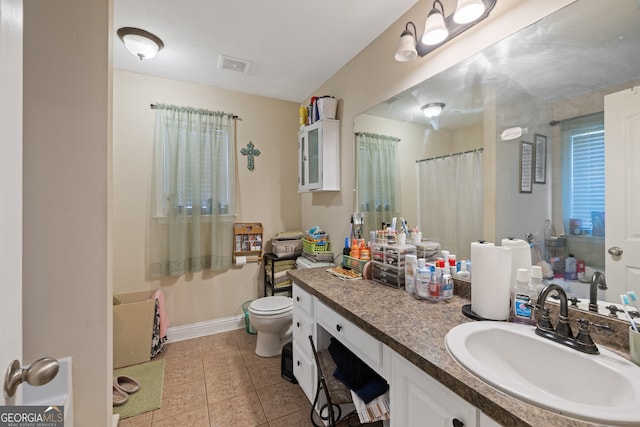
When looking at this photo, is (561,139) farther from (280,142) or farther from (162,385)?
(162,385)

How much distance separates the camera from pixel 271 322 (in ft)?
7.13

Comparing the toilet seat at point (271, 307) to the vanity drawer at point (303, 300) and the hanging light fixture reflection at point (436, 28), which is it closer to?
the vanity drawer at point (303, 300)

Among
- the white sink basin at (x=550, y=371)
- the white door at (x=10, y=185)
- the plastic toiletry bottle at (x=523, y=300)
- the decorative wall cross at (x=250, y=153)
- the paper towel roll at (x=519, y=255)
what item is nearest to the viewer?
the white door at (x=10, y=185)

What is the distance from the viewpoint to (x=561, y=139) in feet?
3.36

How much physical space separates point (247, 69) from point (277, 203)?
4.59 feet

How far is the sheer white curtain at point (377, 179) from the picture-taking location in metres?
1.85

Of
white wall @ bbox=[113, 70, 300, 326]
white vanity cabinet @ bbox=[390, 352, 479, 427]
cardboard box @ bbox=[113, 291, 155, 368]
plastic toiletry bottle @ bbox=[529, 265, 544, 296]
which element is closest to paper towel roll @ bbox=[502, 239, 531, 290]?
plastic toiletry bottle @ bbox=[529, 265, 544, 296]

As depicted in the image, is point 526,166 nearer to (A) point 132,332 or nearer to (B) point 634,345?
(B) point 634,345

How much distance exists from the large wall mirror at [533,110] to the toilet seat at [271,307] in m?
1.33

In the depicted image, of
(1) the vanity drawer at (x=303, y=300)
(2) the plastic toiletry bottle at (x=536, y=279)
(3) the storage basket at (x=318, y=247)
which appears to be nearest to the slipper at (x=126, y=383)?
(1) the vanity drawer at (x=303, y=300)

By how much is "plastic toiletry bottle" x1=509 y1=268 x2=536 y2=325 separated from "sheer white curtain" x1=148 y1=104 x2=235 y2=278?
2450 millimetres

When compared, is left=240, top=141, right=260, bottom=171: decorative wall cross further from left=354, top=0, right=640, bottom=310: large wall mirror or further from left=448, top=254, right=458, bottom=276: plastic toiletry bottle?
left=448, top=254, right=458, bottom=276: plastic toiletry bottle

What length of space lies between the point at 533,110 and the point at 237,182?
253 cm

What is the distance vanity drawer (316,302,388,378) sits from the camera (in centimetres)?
104
